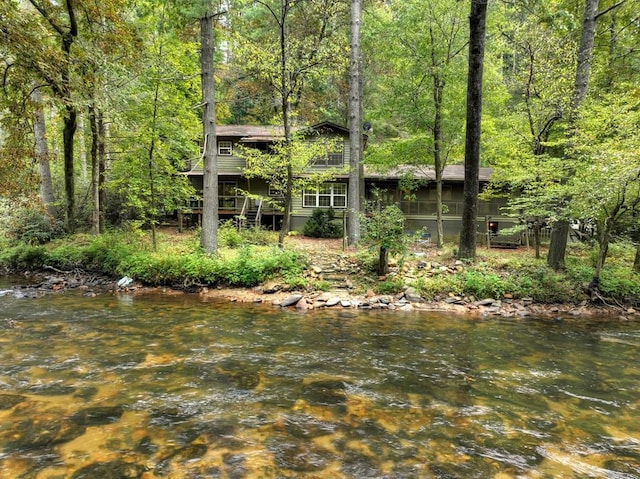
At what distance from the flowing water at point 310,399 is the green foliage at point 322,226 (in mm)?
10154

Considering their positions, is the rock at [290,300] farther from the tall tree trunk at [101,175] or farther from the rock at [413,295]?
the tall tree trunk at [101,175]

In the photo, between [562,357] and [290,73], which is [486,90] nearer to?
[290,73]

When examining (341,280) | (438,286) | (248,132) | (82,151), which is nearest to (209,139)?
(341,280)

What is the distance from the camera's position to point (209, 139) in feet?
41.2

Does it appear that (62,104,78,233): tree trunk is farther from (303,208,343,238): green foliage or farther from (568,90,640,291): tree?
(568,90,640,291): tree

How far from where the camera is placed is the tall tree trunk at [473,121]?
10930 millimetres

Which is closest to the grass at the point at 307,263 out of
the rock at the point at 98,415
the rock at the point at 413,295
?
the rock at the point at 413,295

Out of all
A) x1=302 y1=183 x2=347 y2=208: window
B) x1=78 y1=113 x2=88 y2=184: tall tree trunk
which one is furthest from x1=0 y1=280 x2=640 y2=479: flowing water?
x1=78 y1=113 x2=88 y2=184: tall tree trunk

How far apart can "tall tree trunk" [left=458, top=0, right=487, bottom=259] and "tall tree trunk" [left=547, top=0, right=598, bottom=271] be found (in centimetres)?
235

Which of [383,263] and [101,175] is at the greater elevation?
[101,175]

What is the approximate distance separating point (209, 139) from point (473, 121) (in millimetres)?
8320

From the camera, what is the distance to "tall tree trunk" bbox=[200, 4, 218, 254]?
12055mm

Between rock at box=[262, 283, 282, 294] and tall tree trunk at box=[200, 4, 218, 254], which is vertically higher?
tall tree trunk at box=[200, 4, 218, 254]

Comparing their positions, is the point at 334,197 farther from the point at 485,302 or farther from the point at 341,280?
the point at 485,302
